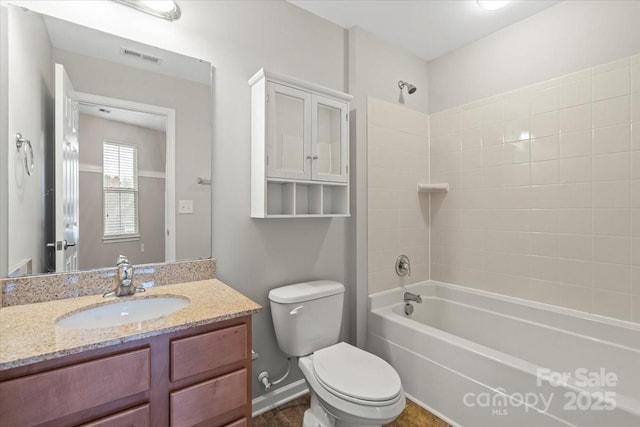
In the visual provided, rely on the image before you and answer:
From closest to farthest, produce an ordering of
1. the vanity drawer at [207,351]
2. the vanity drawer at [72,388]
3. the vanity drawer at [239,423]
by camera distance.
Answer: the vanity drawer at [72,388] < the vanity drawer at [207,351] < the vanity drawer at [239,423]

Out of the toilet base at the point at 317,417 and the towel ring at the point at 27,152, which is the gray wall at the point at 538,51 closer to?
the toilet base at the point at 317,417

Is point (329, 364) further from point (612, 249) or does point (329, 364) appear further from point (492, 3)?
point (492, 3)

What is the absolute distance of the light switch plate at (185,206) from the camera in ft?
5.11

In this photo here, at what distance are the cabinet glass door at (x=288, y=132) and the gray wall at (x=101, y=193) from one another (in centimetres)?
56

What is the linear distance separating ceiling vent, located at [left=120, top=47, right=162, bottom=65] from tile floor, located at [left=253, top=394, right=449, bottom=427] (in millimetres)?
1995

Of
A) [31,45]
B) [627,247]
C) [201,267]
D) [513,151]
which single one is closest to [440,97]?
[513,151]

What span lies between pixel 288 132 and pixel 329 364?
1274 millimetres

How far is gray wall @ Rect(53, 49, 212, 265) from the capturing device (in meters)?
1.47

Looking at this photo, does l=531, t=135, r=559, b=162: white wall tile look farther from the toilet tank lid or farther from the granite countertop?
the granite countertop

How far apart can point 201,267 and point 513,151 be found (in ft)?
7.17

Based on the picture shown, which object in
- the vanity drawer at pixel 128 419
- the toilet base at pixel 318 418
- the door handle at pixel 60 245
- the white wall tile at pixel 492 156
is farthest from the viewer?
the white wall tile at pixel 492 156

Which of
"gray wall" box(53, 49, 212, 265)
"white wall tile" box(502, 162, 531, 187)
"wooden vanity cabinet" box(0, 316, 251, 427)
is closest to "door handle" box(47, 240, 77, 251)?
"gray wall" box(53, 49, 212, 265)

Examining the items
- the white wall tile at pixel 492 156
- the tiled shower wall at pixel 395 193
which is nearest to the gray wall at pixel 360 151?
the tiled shower wall at pixel 395 193

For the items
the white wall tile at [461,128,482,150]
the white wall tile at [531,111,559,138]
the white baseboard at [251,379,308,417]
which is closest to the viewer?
the white baseboard at [251,379,308,417]
